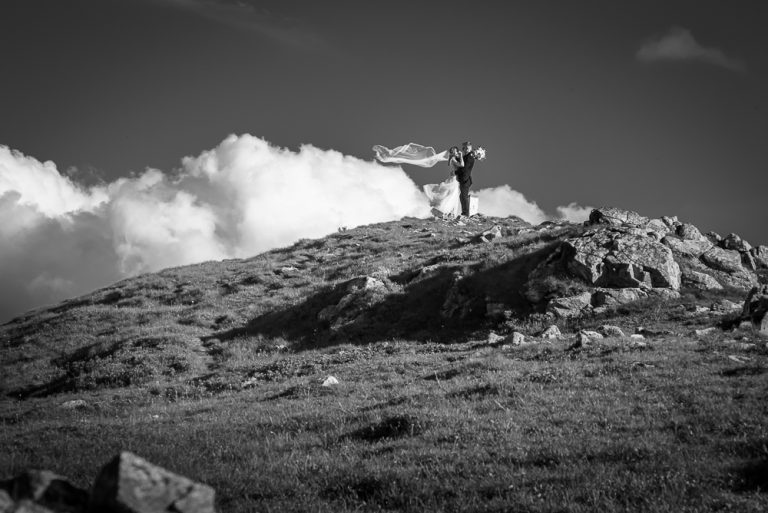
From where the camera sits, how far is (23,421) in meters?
16.8

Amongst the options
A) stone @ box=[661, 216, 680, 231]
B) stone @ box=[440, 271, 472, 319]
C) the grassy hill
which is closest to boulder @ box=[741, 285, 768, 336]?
the grassy hill

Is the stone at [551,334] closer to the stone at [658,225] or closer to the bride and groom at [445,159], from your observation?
the stone at [658,225]

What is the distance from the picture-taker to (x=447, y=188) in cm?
5241

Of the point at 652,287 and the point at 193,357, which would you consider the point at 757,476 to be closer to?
the point at 652,287

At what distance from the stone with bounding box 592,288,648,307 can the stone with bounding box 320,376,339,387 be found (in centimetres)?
1252

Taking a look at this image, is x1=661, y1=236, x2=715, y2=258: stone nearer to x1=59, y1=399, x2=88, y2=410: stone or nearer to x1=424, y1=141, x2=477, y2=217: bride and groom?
x1=424, y1=141, x2=477, y2=217: bride and groom

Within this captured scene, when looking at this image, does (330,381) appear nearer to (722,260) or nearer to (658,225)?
(722,260)

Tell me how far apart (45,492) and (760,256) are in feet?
112

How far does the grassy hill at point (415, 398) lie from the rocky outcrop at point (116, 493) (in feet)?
9.46

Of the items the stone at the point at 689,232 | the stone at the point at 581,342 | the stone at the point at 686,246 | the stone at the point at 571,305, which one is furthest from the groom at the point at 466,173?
the stone at the point at 581,342

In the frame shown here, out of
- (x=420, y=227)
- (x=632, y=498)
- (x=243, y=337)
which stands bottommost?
(x=632, y=498)

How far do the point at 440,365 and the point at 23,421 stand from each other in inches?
533

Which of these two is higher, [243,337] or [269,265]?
[269,265]

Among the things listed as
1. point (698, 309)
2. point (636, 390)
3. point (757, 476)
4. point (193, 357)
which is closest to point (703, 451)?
point (757, 476)
